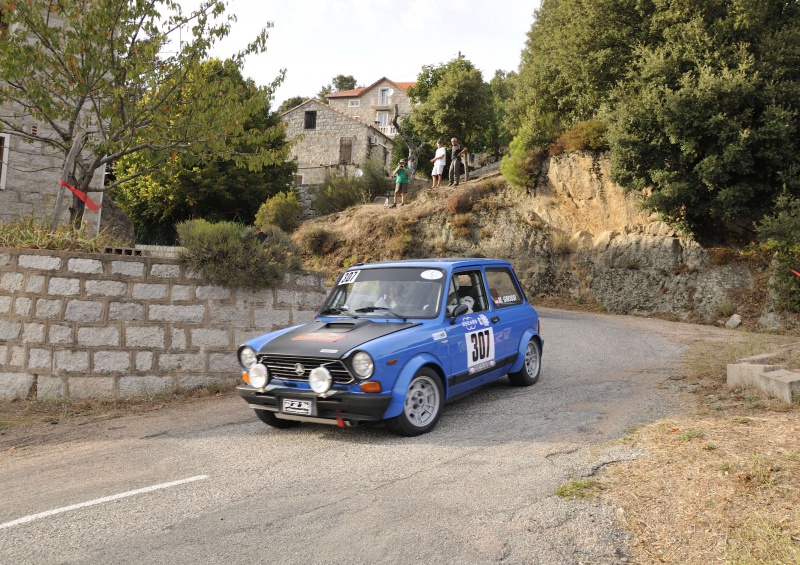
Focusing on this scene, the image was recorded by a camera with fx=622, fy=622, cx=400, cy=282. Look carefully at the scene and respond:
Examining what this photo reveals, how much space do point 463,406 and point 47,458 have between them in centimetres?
431

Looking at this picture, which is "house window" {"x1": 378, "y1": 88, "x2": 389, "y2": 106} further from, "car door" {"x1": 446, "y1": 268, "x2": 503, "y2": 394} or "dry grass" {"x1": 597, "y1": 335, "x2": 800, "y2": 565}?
"dry grass" {"x1": 597, "y1": 335, "x2": 800, "y2": 565}

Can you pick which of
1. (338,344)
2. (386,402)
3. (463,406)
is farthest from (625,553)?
(463,406)

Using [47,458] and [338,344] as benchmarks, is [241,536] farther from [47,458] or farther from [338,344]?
[47,458]

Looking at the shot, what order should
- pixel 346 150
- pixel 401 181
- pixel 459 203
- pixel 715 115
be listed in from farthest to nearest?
1. pixel 346 150
2. pixel 401 181
3. pixel 459 203
4. pixel 715 115

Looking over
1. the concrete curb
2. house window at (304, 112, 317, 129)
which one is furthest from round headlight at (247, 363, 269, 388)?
house window at (304, 112, 317, 129)

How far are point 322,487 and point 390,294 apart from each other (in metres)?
2.68

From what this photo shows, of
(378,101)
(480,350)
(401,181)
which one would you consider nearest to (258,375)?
(480,350)

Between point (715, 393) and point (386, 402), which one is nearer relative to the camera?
point (386, 402)

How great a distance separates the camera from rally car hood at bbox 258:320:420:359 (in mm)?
5785

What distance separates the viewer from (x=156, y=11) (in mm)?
10000

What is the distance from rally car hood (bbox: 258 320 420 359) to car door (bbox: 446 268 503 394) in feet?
1.92

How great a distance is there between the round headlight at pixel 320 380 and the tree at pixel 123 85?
5904 mm

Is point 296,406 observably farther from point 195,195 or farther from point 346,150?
point 346,150

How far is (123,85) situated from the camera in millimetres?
9898
